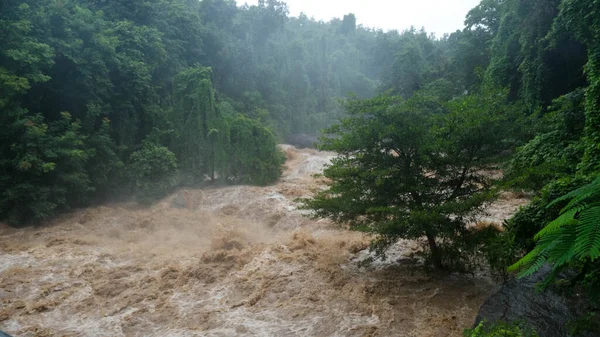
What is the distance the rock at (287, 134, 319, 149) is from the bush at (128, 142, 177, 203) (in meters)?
18.9

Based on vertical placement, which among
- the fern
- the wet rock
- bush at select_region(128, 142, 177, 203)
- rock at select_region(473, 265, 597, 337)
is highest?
the fern

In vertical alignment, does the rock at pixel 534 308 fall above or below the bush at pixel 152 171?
below

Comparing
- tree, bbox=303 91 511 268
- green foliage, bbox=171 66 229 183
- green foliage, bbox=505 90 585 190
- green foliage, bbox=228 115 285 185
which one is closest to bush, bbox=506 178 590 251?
tree, bbox=303 91 511 268

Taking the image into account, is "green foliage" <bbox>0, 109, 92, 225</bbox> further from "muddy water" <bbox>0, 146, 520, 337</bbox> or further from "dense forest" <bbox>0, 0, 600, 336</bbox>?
"muddy water" <bbox>0, 146, 520, 337</bbox>

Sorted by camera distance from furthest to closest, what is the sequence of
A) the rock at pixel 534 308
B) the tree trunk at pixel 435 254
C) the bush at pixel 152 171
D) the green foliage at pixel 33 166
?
the bush at pixel 152 171
the green foliage at pixel 33 166
the tree trunk at pixel 435 254
the rock at pixel 534 308

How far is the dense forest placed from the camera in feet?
27.6

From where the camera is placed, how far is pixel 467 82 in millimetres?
29062

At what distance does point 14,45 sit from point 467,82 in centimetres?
2731

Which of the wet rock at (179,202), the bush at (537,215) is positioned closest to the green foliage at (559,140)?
the bush at (537,215)

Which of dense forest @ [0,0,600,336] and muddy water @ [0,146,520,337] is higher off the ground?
dense forest @ [0,0,600,336]

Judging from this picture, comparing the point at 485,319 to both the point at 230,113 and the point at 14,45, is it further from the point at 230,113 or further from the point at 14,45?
the point at 230,113

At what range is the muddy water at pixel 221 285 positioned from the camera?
843cm

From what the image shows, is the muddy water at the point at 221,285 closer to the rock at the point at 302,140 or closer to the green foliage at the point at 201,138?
the green foliage at the point at 201,138

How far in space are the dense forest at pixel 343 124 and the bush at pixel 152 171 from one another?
0.09m
